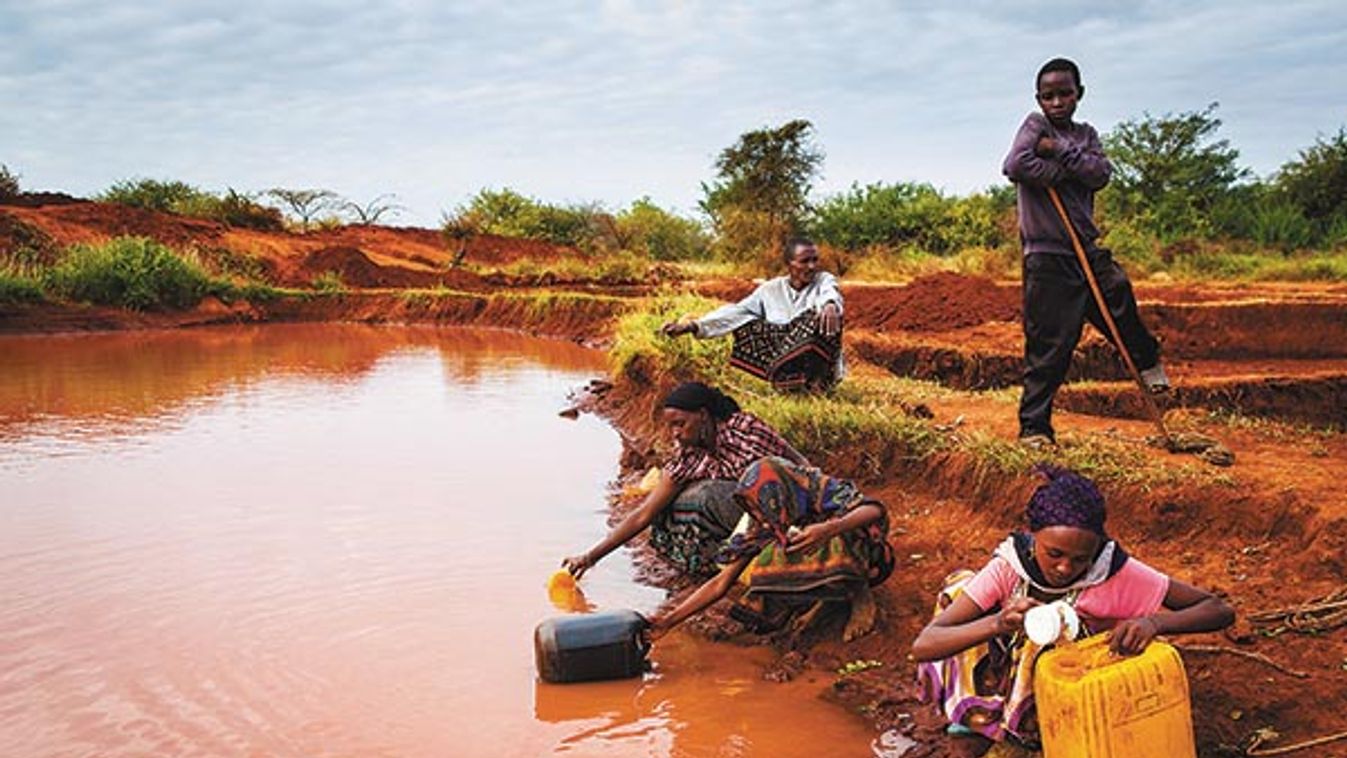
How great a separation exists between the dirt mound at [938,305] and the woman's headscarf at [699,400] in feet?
24.6

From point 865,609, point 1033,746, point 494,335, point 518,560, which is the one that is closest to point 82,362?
point 494,335

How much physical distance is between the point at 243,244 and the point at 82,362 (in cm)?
1428

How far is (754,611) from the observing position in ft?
15.4

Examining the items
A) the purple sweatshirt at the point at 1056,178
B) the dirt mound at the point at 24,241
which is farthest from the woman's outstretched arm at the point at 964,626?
the dirt mound at the point at 24,241

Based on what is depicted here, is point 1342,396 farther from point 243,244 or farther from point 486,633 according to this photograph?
point 243,244

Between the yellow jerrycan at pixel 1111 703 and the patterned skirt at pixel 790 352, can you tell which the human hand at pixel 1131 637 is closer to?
the yellow jerrycan at pixel 1111 703

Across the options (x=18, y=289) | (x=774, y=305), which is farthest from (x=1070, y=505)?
(x=18, y=289)

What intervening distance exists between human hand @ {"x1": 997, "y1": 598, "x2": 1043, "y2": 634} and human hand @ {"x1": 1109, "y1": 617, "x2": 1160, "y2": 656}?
7.8 inches

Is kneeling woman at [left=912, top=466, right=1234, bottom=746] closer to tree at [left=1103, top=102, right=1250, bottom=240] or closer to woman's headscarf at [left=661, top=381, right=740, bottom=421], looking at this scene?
woman's headscarf at [left=661, top=381, right=740, bottom=421]

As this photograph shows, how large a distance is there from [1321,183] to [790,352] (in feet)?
65.8

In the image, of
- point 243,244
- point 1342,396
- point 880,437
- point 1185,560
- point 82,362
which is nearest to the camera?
point 1185,560

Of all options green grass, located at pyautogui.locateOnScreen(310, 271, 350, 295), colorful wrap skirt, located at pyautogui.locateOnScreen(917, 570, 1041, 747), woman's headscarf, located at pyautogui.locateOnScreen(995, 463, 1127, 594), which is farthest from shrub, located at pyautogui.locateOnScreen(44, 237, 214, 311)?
woman's headscarf, located at pyautogui.locateOnScreen(995, 463, 1127, 594)

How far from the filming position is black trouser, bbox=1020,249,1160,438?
5.21 metres

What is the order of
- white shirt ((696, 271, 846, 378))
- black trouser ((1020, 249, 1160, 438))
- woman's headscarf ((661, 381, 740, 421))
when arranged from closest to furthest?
1. woman's headscarf ((661, 381, 740, 421))
2. black trouser ((1020, 249, 1160, 438))
3. white shirt ((696, 271, 846, 378))
